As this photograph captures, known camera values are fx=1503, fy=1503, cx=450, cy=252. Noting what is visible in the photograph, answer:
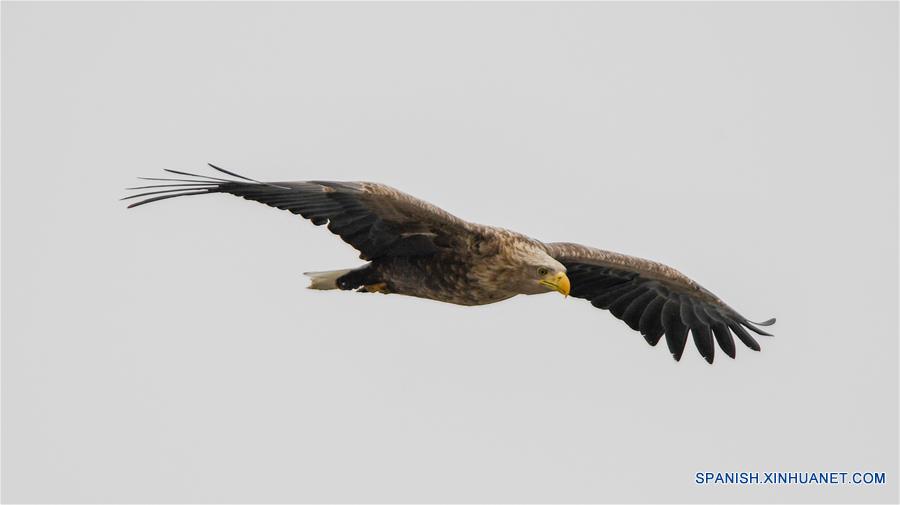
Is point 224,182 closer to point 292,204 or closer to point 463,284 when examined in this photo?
point 292,204

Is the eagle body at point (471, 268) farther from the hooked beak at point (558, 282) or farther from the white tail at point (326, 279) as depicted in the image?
the white tail at point (326, 279)

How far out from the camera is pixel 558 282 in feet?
43.1

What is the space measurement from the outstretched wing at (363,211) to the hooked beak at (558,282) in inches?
30.7

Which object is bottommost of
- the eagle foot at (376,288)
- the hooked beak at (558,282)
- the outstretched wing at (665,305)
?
the outstretched wing at (665,305)

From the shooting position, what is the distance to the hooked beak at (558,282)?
43.0 feet

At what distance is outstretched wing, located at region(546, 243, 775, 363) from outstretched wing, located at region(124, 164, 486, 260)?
8.36ft

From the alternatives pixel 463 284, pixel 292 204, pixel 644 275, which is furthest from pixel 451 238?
pixel 644 275

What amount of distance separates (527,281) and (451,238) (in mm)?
779

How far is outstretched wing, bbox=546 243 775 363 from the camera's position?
51.5 feet

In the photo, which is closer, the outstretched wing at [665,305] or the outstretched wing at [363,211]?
the outstretched wing at [363,211]

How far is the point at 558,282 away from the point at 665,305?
10.4 feet

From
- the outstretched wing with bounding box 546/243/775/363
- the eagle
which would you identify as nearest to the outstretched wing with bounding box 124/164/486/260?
the eagle

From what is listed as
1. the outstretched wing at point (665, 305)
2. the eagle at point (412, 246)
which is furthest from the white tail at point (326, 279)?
the outstretched wing at point (665, 305)

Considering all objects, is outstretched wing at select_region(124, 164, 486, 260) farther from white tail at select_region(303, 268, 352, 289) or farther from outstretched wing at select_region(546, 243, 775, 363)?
outstretched wing at select_region(546, 243, 775, 363)
